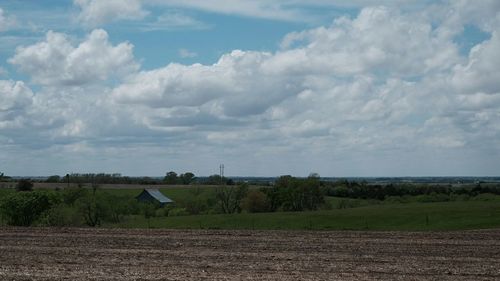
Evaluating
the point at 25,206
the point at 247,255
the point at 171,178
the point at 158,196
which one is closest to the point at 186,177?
the point at 171,178

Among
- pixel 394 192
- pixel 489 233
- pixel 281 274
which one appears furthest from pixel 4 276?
pixel 394 192

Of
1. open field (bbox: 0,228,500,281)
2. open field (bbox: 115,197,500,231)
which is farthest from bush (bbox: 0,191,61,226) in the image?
open field (bbox: 0,228,500,281)

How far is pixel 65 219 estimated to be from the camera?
57312mm

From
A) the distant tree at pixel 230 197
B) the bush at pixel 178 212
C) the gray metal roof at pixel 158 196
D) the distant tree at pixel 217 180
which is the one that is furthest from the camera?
the gray metal roof at pixel 158 196

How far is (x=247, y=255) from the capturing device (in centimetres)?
2981

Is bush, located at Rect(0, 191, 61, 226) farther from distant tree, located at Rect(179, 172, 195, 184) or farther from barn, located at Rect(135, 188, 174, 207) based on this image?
distant tree, located at Rect(179, 172, 195, 184)

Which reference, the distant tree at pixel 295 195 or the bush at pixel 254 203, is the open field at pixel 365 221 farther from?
the distant tree at pixel 295 195

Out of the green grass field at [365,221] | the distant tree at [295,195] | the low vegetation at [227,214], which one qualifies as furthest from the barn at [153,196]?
the green grass field at [365,221]

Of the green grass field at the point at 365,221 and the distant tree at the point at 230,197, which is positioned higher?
the distant tree at the point at 230,197

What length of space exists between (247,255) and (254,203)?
58.1 metres

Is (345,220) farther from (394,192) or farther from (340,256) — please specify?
(394,192)

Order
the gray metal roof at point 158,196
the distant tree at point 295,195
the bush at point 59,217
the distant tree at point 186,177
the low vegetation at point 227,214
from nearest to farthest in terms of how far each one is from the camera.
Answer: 1. the low vegetation at point 227,214
2. the bush at point 59,217
3. the distant tree at point 295,195
4. the gray metal roof at point 158,196
5. the distant tree at point 186,177

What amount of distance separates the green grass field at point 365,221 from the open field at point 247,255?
6.04m

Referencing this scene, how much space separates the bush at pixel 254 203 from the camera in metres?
87.6
